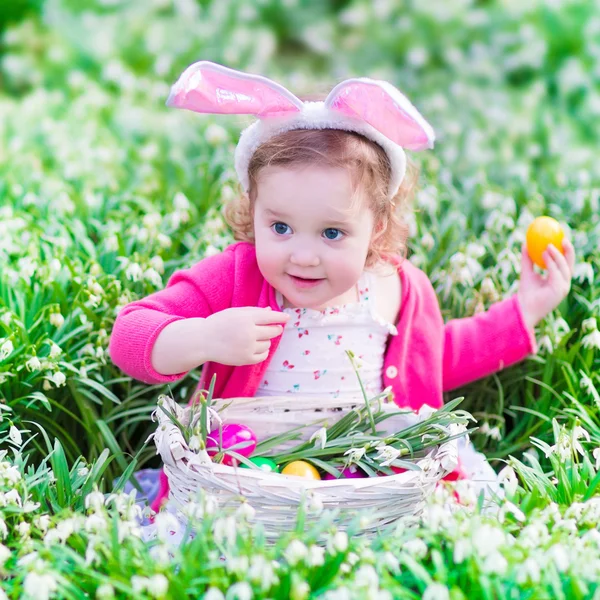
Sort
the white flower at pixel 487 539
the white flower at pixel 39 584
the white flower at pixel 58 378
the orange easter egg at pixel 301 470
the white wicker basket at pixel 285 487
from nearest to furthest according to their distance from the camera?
the white flower at pixel 39 584 → the white flower at pixel 487 539 → the white wicker basket at pixel 285 487 → the orange easter egg at pixel 301 470 → the white flower at pixel 58 378

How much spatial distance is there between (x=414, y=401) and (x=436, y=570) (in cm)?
82

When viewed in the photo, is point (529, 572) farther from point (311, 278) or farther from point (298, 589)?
point (311, 278)

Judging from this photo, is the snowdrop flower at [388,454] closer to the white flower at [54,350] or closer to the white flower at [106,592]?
the white flower at [106,592]

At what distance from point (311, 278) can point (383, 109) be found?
433mm

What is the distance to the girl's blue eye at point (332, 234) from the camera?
2.06 meters

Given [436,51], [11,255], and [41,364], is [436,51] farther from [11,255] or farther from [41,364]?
[41,364]

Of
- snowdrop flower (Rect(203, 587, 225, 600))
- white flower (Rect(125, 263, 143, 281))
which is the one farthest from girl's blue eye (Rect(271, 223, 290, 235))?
snowdrop flower (Rect(203, 587, 225, 600))

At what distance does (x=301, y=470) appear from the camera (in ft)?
6.70

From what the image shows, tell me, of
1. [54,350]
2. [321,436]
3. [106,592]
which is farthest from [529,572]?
[54,350]

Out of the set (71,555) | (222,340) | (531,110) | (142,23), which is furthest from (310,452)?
(142,23)

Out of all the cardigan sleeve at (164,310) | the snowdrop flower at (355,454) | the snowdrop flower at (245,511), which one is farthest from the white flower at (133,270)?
the snowdrop flower at (245,511)

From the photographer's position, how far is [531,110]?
5059mm

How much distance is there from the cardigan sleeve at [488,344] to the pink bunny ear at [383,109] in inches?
27.6

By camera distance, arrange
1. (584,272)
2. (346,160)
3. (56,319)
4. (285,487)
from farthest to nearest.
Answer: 1. (584,272)
2. (56,319)
3. (346,160)
4. (285,487)
